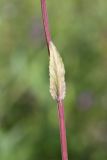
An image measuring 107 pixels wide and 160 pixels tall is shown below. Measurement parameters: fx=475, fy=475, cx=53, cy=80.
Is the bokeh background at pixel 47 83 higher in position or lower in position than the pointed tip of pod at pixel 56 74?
lower

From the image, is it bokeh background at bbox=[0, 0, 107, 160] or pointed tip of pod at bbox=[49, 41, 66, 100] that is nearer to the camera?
pointed tip of pod at bbox=[49, 41, 66, 100]

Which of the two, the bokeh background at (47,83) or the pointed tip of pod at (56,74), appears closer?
the pointed tip of pod at (56,74)

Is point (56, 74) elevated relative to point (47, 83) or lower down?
elevated

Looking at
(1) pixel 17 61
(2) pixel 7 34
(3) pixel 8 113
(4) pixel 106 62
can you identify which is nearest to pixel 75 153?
(3) pixel 8 113

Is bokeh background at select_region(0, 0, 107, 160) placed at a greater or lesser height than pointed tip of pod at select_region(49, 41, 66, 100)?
lesser

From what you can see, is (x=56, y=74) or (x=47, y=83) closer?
(x=56, y=74)
